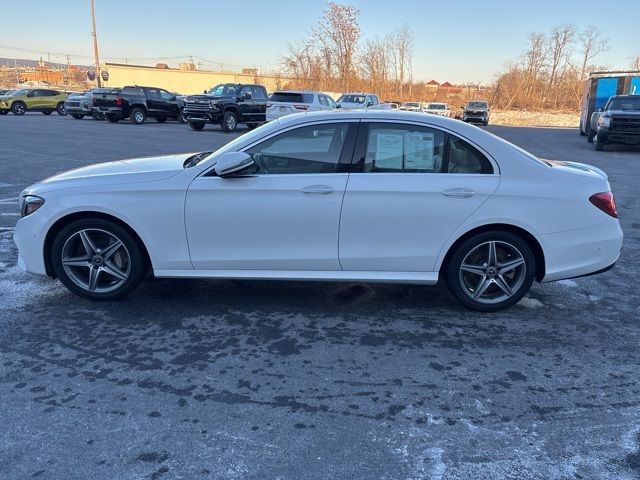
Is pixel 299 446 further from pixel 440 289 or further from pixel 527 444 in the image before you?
pixel 440 289

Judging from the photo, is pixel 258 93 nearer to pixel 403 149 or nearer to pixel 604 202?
pixel 403 149

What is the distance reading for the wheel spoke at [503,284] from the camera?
14.7 feet

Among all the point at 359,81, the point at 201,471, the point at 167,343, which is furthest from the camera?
the point at 359,81

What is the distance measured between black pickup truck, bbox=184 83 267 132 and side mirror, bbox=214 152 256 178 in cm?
2117

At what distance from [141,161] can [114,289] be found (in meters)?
1.25

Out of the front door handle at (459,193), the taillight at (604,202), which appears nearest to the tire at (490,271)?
the front door handle at (459,193)

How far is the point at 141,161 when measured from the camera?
5043 mm

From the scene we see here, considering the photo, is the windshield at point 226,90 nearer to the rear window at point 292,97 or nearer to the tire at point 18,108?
the rear window at point 292,97

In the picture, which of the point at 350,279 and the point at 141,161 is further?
the point at 141,161

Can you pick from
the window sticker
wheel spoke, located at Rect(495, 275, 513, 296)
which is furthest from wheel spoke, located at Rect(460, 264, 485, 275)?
the window sticker

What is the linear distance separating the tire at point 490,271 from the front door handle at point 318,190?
1.17m

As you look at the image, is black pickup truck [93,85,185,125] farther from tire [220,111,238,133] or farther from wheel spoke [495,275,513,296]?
wheel spoke [495,275,513,296]

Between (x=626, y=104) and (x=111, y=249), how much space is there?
787 inches

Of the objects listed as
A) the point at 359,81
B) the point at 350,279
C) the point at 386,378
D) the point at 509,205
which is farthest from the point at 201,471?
the point at 359,81
